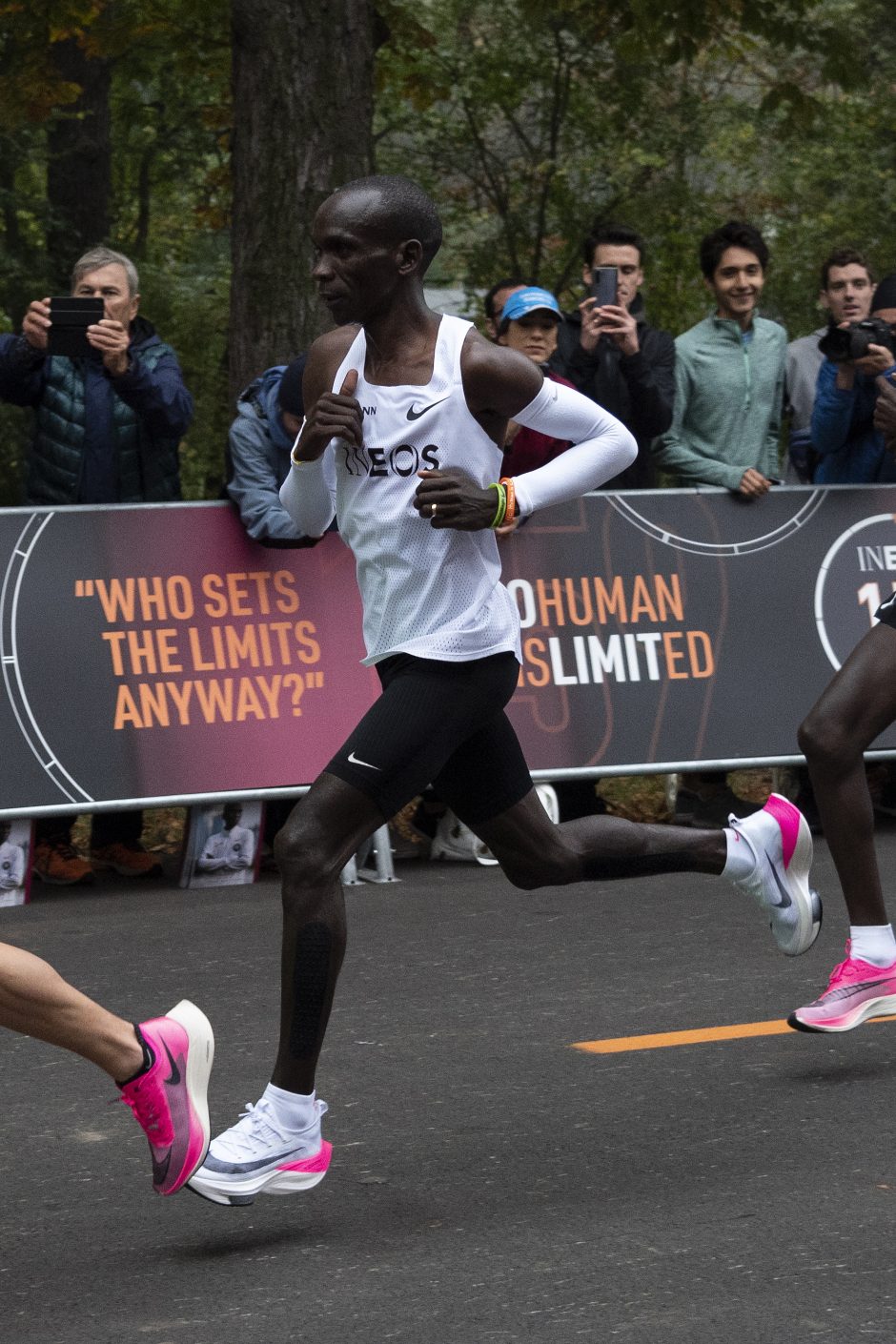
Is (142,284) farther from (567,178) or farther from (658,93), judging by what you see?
(658,93)

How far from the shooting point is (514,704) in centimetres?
854

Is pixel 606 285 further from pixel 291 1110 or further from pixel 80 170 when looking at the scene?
pixel 80 170

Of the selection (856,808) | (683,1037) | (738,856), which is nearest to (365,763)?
(738,856)

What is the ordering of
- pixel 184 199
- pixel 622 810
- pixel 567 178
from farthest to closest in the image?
pixel 184 199 < pixel 567 178 < pixel 622 810

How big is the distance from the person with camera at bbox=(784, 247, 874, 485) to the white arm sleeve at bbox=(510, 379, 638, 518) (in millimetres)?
4955

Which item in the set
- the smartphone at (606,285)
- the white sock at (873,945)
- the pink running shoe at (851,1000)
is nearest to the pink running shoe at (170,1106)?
the pink running shoe at (851,1000)

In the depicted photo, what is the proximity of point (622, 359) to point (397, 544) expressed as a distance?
4.31 m

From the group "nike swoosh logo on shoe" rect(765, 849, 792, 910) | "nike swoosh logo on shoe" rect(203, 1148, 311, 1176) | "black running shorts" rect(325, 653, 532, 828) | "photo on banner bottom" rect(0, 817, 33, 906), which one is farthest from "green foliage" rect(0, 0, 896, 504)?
"nike swoosh logo on shoe" rect(203, 1148, 311, 1176)

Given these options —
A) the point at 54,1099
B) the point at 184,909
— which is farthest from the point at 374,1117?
the point at 184,909

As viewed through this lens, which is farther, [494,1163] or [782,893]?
[782,893]

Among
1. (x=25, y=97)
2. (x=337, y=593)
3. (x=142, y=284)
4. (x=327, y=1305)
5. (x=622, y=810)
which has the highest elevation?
(x=25, y=97)

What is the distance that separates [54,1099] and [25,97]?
36.7 feet

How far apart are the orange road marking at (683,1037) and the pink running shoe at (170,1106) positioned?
1.67 m

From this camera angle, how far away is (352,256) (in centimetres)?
434
